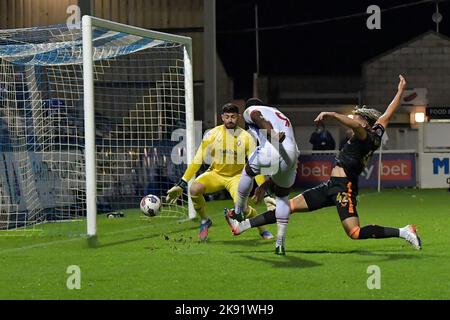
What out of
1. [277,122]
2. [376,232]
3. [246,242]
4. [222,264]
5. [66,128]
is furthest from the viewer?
[66,128]

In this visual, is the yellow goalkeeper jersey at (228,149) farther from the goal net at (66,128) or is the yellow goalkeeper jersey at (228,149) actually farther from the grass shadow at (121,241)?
the goal net at (66,128)

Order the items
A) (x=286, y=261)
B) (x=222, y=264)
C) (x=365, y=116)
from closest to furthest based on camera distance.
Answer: (x=222, y=264), (x=286, y=261), (x=365, y=116)

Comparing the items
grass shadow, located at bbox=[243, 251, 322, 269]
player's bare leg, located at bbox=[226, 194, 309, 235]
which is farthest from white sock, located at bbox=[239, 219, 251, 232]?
grass shadow, located at bbox=[243, 251, 322, 269]

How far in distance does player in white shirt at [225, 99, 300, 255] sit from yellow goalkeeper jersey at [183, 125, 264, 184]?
1.97 m

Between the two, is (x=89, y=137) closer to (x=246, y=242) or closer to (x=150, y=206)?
(x=150, y=206)

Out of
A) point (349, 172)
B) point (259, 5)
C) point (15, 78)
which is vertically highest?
point (259, 5)

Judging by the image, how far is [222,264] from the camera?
446 inches

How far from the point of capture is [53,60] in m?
17.0

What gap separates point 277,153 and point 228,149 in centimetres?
248

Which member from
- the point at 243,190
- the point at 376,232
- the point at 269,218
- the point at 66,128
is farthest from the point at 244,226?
the point at 66,128

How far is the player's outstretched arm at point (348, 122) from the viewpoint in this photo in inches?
419
